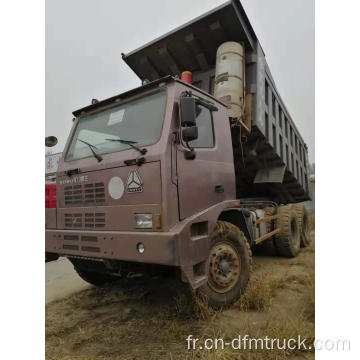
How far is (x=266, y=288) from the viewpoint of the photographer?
2.70m

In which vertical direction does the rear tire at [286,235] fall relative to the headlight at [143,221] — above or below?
below

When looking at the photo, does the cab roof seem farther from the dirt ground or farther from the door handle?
the dirt ground

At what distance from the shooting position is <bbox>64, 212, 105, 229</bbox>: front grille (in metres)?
2.41

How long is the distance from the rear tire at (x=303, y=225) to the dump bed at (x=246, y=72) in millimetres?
722

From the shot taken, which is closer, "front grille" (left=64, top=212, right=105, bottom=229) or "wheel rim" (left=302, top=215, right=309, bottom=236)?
"front grille" (left=64, top=212, right=105, bottom=229)

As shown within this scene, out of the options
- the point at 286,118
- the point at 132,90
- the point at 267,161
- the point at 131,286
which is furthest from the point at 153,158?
the point at 286,118

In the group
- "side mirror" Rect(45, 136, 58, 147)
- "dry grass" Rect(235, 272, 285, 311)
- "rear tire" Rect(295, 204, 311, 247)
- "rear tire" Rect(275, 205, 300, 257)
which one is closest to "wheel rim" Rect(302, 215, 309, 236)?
"rear tire" Rect(295, 204, 311, 247)

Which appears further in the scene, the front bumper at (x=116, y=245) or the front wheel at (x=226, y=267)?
the front wheel at (x=226, y=267)

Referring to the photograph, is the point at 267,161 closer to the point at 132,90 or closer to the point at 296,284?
the point at 296,284

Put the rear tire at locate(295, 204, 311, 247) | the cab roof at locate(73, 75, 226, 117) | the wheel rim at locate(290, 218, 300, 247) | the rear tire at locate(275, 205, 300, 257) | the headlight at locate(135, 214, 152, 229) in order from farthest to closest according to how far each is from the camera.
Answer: the rear tire at locate(295, 204, 311, 247) → the wheel rim at locate(290, 218, 300, 247) → the rear tire at locate(275, 205, 300, 257) → the cab roof at locate(73, 75, 226, 117) → the headlight at locate(135, 214, 152, 229)

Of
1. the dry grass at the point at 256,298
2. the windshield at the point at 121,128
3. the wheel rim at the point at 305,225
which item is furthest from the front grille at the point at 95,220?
the wheel rim at the point at 305,225

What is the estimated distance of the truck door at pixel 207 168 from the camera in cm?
236

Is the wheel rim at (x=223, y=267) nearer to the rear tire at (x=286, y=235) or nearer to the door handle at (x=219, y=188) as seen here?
the door handle at (x=219, y=188)

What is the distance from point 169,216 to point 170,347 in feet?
2.86
